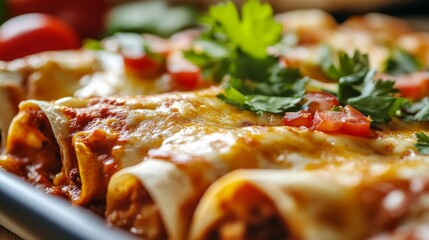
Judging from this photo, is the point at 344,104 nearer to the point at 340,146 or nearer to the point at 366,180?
the point at 340,146

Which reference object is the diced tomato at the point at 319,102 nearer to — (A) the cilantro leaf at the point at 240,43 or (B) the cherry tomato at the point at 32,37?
(A) the cilantro leaf at the point at 240,43

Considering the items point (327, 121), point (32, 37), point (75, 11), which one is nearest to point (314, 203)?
point (327, 121)

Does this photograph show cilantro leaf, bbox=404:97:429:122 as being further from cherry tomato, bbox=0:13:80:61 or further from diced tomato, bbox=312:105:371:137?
cherry tomato, bbox=0:13:80:61

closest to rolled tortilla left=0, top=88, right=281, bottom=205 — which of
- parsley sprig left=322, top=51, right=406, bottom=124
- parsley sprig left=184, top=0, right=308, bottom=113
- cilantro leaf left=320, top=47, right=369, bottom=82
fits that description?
parsley sprig left=184, top=0, right=308, bottom=113

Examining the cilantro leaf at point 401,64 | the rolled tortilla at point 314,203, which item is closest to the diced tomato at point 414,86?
the cilantro leaf at point 401,64

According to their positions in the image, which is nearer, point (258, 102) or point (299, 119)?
point (299, 119)

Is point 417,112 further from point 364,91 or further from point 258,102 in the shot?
point 258,102
